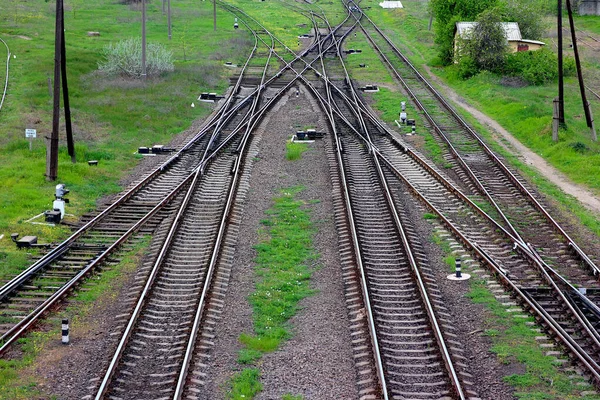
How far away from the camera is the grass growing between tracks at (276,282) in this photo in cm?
1345

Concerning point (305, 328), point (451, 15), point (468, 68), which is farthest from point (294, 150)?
point (451, 15)

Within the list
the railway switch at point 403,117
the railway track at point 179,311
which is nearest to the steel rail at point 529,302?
the railway track at point 179,311

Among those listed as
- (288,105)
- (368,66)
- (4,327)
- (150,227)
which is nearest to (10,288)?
(4,327)

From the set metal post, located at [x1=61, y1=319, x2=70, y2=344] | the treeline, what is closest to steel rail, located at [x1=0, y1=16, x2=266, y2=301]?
metal post, located at [x1=61, y1=319, x2=70, y2=344]

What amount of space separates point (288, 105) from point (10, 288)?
24.7m

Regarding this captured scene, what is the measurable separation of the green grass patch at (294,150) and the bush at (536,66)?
68.6 ft

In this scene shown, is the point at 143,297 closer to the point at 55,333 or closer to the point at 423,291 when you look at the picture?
the point at 55,333

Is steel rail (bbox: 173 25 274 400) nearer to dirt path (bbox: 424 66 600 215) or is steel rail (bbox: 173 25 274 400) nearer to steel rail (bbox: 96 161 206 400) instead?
steel rail (bbox: 96 161 206 400)

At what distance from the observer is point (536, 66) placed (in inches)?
1882

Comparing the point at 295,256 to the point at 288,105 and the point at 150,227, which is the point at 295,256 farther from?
the point at 288,105

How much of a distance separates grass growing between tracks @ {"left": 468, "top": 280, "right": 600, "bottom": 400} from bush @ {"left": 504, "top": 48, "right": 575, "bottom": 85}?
33422 mm

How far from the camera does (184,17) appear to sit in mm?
78750

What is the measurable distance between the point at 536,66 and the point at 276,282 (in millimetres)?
34770

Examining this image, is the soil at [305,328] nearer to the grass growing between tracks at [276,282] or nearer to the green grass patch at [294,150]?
the grass growing between tracks at [276,282]
